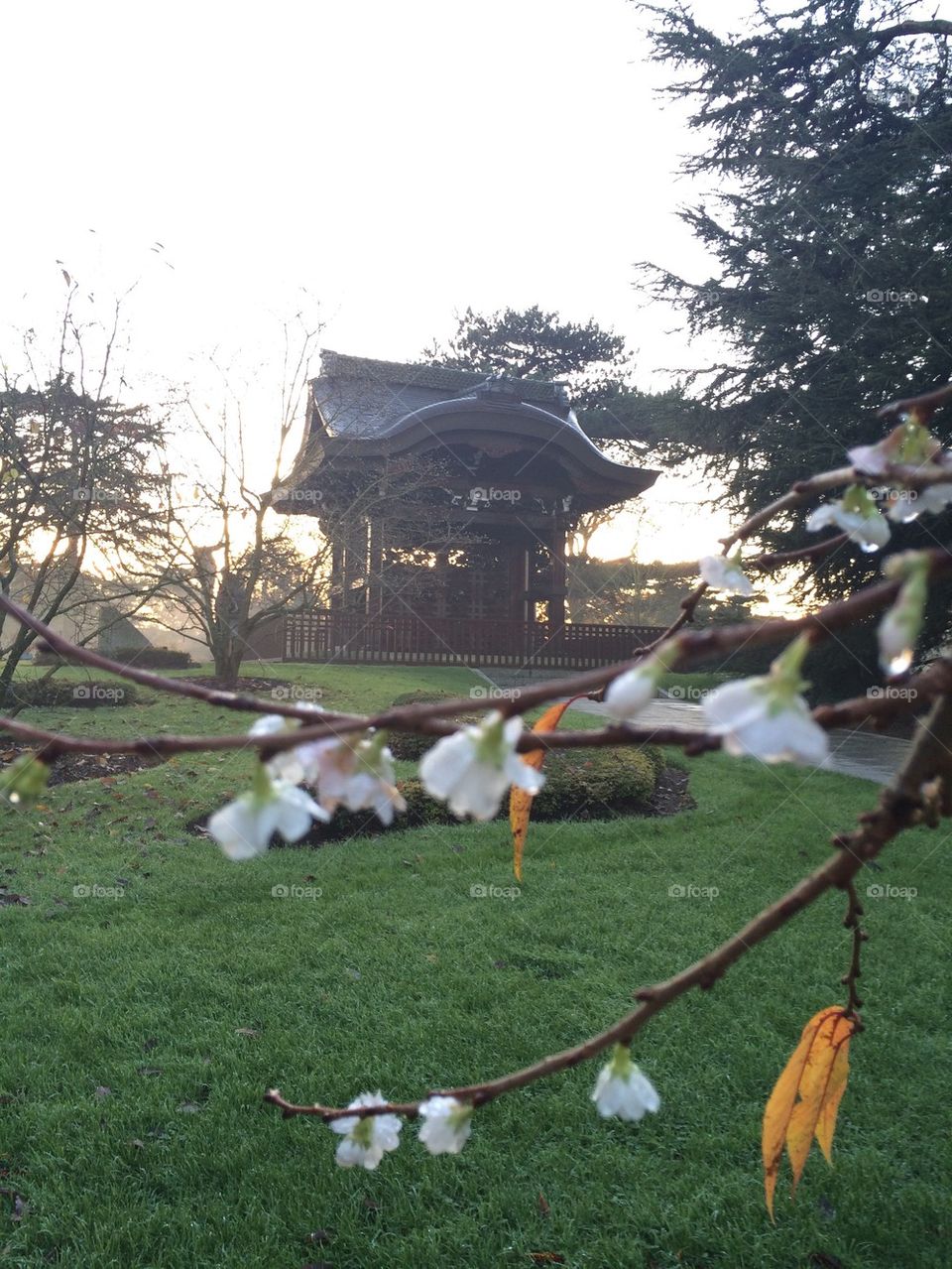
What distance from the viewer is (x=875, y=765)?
768cm

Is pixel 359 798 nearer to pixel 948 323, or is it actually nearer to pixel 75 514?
pixel 75 514

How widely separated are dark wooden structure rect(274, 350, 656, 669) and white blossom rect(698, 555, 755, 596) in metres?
10.4

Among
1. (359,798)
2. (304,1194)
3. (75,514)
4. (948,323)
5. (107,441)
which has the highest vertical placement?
(948,323)

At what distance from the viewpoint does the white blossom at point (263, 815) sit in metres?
0.43

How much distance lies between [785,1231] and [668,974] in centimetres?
149

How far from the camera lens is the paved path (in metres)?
7.43

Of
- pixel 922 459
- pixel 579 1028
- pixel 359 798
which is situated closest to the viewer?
pixel 359 798

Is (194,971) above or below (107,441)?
below

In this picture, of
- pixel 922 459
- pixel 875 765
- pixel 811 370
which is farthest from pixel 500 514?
pixel 922 459

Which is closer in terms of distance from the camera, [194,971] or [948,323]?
[194,971]

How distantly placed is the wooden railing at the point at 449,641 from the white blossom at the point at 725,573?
12.4 meters

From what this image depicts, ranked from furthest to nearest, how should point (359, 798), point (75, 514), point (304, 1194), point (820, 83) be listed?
point (820, 83) → point (75, 514) → point (304, 1194) → point (359, 798)

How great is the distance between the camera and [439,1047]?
10.3 ft

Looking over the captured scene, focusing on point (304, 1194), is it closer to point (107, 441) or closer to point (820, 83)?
point (107, 441)
